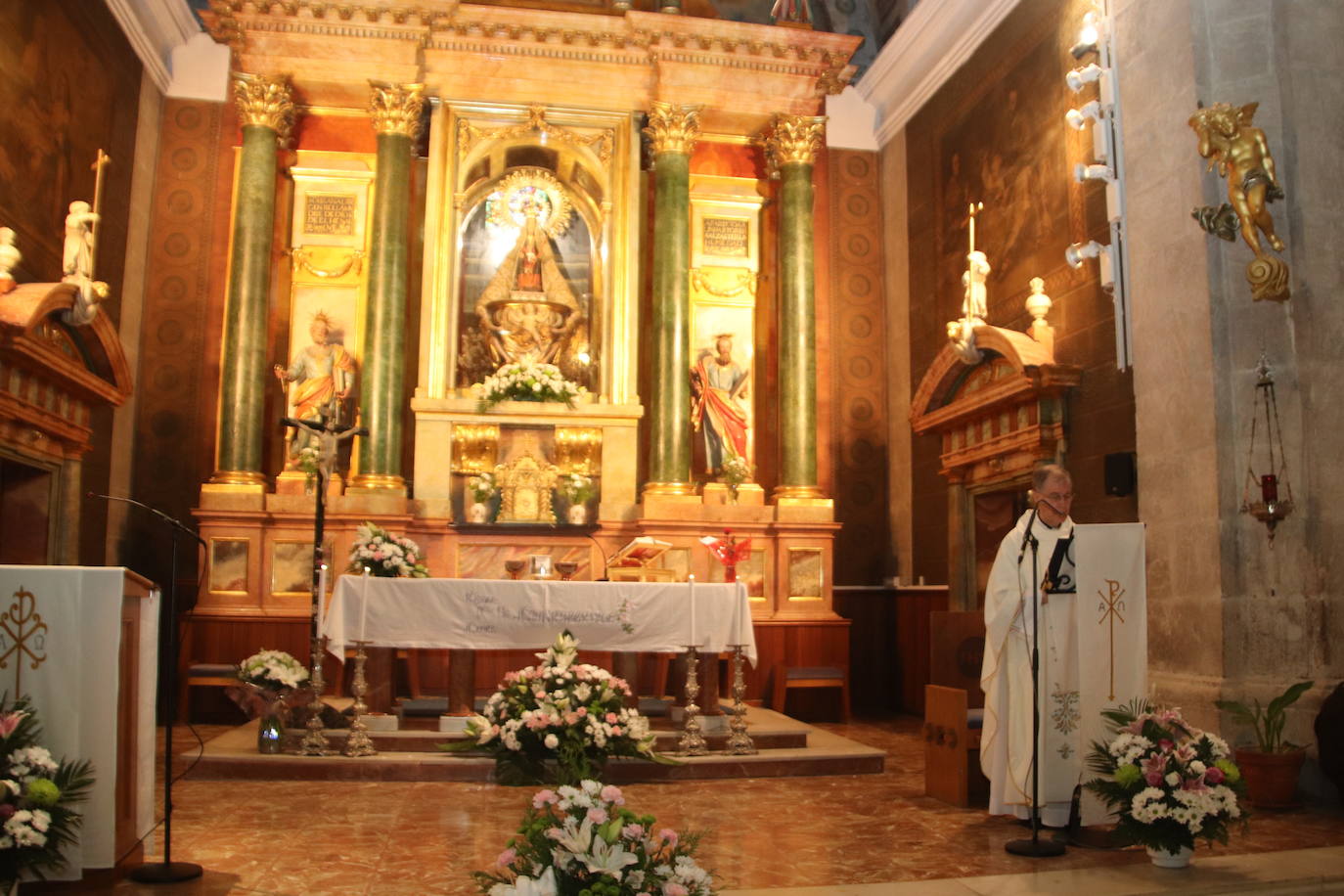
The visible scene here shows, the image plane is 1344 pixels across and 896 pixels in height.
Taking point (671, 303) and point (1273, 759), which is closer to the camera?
point (1273, 759)

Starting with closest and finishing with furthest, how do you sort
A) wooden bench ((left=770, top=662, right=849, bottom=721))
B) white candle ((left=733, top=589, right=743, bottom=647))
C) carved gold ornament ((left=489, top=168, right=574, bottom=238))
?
white candle ((left=733, top=589, right=743, bottom=647)) < wooden bench ((left=770, top=662, right=849, bottom=721)) < carved gold ornament ((left=489, top=168, right=574, bottom=238))

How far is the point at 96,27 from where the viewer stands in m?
11.1

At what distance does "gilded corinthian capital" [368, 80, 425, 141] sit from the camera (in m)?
12.1

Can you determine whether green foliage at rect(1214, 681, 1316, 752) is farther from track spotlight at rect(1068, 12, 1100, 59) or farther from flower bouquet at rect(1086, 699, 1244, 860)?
track spotlight at rect(1068, 12, 1100, 59)

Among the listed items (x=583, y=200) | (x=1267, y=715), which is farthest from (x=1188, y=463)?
(x=583, y=200)

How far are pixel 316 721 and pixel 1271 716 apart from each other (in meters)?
5.80

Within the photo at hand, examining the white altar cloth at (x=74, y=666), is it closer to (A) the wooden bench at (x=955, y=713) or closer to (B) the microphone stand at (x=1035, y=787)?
(B) the microphone stand at (x=1035, y=787)

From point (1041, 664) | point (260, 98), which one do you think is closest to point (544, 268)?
point (260, 98)

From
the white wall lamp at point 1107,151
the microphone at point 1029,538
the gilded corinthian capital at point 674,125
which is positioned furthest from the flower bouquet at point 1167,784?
the gilded corinthian capital at point 674,125

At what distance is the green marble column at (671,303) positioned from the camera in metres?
12.2

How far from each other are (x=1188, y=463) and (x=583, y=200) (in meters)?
7.55

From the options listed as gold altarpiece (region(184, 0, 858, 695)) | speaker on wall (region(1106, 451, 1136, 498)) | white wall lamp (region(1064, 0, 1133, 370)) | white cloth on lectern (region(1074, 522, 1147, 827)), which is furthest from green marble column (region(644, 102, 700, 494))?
white cloth on lectern (region(1074, 522, 1147, 827))

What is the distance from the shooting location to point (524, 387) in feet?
39.1

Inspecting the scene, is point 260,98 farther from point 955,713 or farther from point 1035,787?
point 1035,787
